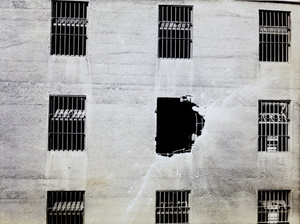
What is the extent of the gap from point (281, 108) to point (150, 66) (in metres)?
4.28

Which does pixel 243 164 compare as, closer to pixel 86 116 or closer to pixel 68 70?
pixel 86 116

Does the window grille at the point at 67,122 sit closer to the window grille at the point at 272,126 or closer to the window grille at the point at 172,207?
the window grille at the point at 172,207

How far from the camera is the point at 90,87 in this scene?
29.0ft

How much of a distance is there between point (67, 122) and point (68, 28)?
2.80 m

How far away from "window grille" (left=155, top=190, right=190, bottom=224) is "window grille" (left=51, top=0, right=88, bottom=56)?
4.94m

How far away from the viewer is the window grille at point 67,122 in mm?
8820

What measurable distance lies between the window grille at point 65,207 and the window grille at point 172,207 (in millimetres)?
2275

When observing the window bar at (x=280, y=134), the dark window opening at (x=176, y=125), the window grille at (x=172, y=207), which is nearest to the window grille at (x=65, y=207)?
the window grille at (x=172, y=207)

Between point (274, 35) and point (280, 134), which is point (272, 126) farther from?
point (274, 35)

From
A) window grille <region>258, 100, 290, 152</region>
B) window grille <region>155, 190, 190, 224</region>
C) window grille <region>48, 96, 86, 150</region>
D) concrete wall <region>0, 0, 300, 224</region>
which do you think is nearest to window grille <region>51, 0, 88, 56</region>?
concrete wall <region>0, 0, 300, 224</region>

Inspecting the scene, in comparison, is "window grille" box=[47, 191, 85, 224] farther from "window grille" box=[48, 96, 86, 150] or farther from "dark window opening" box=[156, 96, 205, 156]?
"dark window opening" box=[156, 96, 205, 156]

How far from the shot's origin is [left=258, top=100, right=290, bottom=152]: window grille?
9.29 metres

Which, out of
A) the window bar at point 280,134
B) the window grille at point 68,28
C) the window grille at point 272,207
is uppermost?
the window grille at point 68,28

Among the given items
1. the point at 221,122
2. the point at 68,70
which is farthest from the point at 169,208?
the point at 68,70
